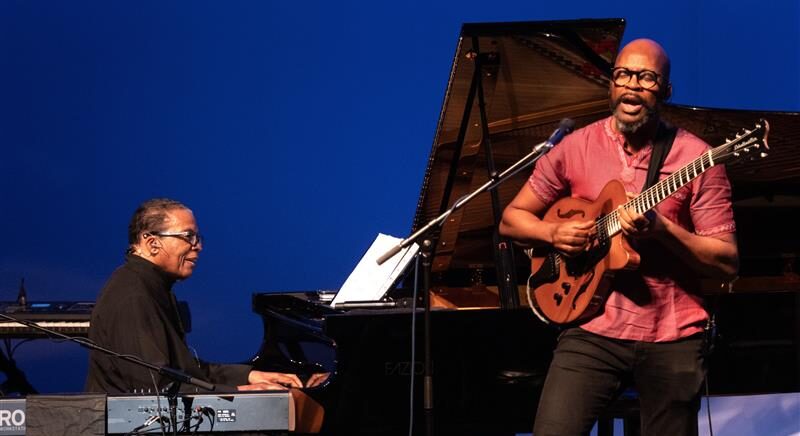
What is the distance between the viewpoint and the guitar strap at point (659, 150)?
321cm

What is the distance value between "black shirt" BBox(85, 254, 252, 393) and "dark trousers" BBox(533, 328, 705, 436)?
1.21m

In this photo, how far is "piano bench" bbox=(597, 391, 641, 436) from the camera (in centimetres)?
455

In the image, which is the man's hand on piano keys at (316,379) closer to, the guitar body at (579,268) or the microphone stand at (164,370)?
the microphone stand at (164,370)

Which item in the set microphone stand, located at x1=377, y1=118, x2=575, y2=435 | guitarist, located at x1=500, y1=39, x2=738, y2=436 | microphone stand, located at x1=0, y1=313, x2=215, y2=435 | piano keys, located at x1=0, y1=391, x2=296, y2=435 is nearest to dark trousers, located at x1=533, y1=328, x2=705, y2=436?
guitarist, located at x1=500, y1=39, x2=738, y2=436

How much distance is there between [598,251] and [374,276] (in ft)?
5.58

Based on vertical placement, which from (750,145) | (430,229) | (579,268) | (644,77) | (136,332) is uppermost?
(644,77)

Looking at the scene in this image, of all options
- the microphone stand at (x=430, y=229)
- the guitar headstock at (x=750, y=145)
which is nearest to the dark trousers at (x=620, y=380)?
the microphone stand at (x=430, y=229)

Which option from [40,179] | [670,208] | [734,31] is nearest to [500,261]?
[670,208]

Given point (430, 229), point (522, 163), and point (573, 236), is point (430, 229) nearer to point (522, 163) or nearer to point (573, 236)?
point (522, 163)

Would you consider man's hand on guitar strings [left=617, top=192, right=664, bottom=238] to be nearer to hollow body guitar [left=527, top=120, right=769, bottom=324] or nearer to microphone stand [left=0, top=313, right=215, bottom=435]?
hollow body guitar [left=527, top=120, right=769, bottom=324]

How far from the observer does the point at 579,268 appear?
338 cm

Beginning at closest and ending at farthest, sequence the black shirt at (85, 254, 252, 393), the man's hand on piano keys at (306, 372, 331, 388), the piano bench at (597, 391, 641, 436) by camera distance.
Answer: the black shirt at (85, 254, 252, 393) → the man's hand on piano keys at (306, 372, 331, 388) → the piano bench at (597, 391, 641, 436)

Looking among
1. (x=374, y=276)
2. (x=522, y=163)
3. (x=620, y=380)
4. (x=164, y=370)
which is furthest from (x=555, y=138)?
(x=374, y=276)

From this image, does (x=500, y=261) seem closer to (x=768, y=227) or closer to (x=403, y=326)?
(x=403, y=326)
